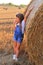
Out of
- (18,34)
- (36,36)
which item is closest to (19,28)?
(18,34)

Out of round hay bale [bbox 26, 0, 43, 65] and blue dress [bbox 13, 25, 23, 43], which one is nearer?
round hay bale [bbox 26, 0, 43, 65]

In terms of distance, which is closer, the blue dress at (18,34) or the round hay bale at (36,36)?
the round hay bale at (36,36)

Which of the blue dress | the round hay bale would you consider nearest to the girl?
the blue dress

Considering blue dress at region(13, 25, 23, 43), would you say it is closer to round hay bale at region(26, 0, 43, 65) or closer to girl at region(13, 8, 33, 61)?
girl at region(13, 8, 33, 61)

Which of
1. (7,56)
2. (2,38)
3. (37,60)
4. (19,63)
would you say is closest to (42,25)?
(37,60)

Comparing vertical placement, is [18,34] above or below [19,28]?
below

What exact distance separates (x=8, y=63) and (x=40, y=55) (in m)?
1.26

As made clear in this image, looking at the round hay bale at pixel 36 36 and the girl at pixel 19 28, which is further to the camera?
the girl at pixel 19 28

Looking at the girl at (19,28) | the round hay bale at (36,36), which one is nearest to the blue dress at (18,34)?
the girl at (19,28)

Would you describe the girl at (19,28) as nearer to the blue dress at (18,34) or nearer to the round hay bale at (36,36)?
the blue dress at (18,34)

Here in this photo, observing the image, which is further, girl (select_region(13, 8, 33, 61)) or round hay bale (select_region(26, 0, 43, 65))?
girl (select_region(13, 8, 33, 61))

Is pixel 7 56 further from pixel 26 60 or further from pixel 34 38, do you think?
pixel 34 38

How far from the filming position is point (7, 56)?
9.48 meters

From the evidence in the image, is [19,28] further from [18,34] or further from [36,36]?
[36,36]
